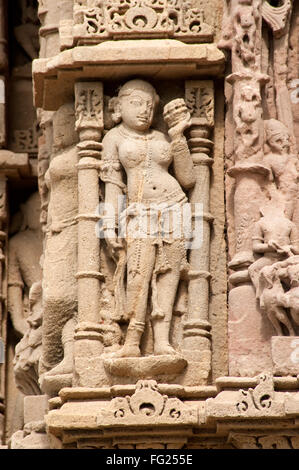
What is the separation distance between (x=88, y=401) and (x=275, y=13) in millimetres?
2743

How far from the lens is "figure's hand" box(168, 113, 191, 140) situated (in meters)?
14.8

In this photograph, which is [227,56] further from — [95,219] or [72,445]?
[72,445]

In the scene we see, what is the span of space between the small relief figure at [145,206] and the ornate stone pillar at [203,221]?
8 cm

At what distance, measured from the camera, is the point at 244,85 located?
1473cm

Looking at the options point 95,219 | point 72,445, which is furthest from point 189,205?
point 72,445

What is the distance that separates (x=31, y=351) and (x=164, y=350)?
1759mm

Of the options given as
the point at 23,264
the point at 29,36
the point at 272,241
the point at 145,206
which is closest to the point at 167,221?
the point at 145,206

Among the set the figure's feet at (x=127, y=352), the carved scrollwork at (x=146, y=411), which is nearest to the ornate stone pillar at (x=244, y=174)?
the carved scrollwork at (x=146, y=411)

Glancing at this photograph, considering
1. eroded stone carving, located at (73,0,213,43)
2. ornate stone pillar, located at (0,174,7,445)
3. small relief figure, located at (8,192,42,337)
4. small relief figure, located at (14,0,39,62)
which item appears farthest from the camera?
small relief figure, located at (14,0,39,62)

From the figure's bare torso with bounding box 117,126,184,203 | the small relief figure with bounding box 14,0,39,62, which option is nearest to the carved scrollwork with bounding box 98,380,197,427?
the figure's bare torso with bounding box 117,126,184,203

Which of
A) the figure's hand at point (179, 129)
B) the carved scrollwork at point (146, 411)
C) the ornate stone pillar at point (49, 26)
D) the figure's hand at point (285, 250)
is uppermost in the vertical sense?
the ornate stone pillar at point (49, 26)

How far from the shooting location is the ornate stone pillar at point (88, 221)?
1452 cm

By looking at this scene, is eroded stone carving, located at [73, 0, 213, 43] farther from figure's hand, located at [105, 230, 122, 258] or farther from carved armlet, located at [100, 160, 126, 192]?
figure's hand, located at [105, 230, 122, 258]

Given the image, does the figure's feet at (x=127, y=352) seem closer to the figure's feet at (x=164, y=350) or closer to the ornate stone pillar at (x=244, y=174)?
the figure's feet at (x=164, y=350)
